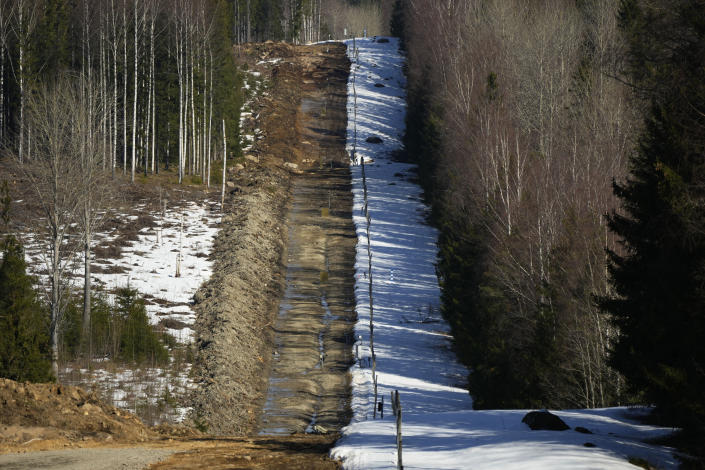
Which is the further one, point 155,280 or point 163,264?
point 163,264

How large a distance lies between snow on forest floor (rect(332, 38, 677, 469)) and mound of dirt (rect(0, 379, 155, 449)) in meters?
5.84

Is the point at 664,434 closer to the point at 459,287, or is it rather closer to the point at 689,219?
the point at 689,219

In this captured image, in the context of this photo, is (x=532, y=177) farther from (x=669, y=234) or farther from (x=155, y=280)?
(x=669, y=234)

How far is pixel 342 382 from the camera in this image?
2942cm

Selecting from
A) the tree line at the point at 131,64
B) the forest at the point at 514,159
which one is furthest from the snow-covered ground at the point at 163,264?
the tree line at the point at 131,64

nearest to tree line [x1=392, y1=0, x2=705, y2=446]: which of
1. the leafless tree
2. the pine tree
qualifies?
the pine tree

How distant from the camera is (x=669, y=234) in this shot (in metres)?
13.5

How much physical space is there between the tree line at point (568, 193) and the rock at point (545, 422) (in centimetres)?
170

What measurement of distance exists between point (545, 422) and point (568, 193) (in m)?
17.1

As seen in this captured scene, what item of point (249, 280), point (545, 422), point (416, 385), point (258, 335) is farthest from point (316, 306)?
point (545, 422)

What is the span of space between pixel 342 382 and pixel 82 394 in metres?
12.1

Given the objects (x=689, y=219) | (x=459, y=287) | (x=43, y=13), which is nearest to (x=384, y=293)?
(x=459, y=287)

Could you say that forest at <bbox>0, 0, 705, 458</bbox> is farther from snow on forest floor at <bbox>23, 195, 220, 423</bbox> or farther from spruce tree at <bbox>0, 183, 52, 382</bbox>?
snow on forest floor at <bbox>23, 195, 220, 423</bbox>

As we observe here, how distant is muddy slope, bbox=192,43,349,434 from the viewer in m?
26.3
